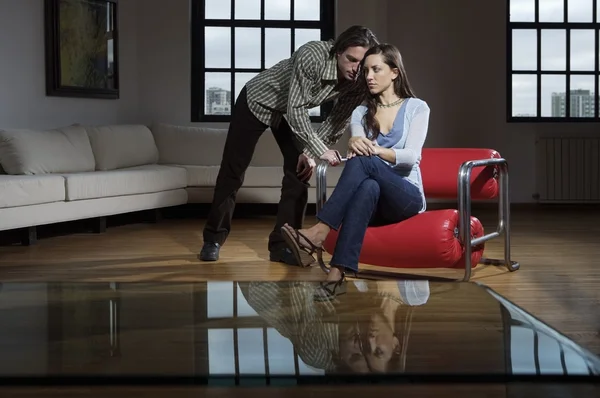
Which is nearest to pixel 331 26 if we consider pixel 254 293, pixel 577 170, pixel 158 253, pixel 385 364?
pixel 577 170

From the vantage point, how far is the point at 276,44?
918 cm

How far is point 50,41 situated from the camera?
7516 millimetres

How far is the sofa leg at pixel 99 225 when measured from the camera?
6770mm

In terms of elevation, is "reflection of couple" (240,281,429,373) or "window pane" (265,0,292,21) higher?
"window pane" (265,0,292,21)

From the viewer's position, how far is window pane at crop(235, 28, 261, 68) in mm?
9141

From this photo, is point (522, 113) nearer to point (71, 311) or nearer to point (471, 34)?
point (471, 34)

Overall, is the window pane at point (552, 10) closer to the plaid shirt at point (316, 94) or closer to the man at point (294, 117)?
the man at point (294, 117)

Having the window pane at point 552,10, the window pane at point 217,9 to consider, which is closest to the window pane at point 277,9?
the window pane at point 217,9

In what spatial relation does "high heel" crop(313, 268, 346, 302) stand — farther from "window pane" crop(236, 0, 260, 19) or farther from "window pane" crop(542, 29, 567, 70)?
"window pane" crop(542, 29, 567, 70)

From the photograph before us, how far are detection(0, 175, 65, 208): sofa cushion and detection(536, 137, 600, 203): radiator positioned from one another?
4977 mm

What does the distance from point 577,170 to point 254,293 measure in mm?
7261

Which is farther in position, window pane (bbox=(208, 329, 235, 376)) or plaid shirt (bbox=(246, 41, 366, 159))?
Result: plaid shirt (bbox=(246, 41, 366, 159))

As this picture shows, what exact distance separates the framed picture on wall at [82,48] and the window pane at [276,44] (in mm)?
1487

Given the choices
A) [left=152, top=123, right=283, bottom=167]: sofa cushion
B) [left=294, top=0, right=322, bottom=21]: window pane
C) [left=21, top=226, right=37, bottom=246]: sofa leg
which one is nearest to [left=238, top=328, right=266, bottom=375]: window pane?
[left=21, top=226, right=37, bottom=246]: sofa leg
